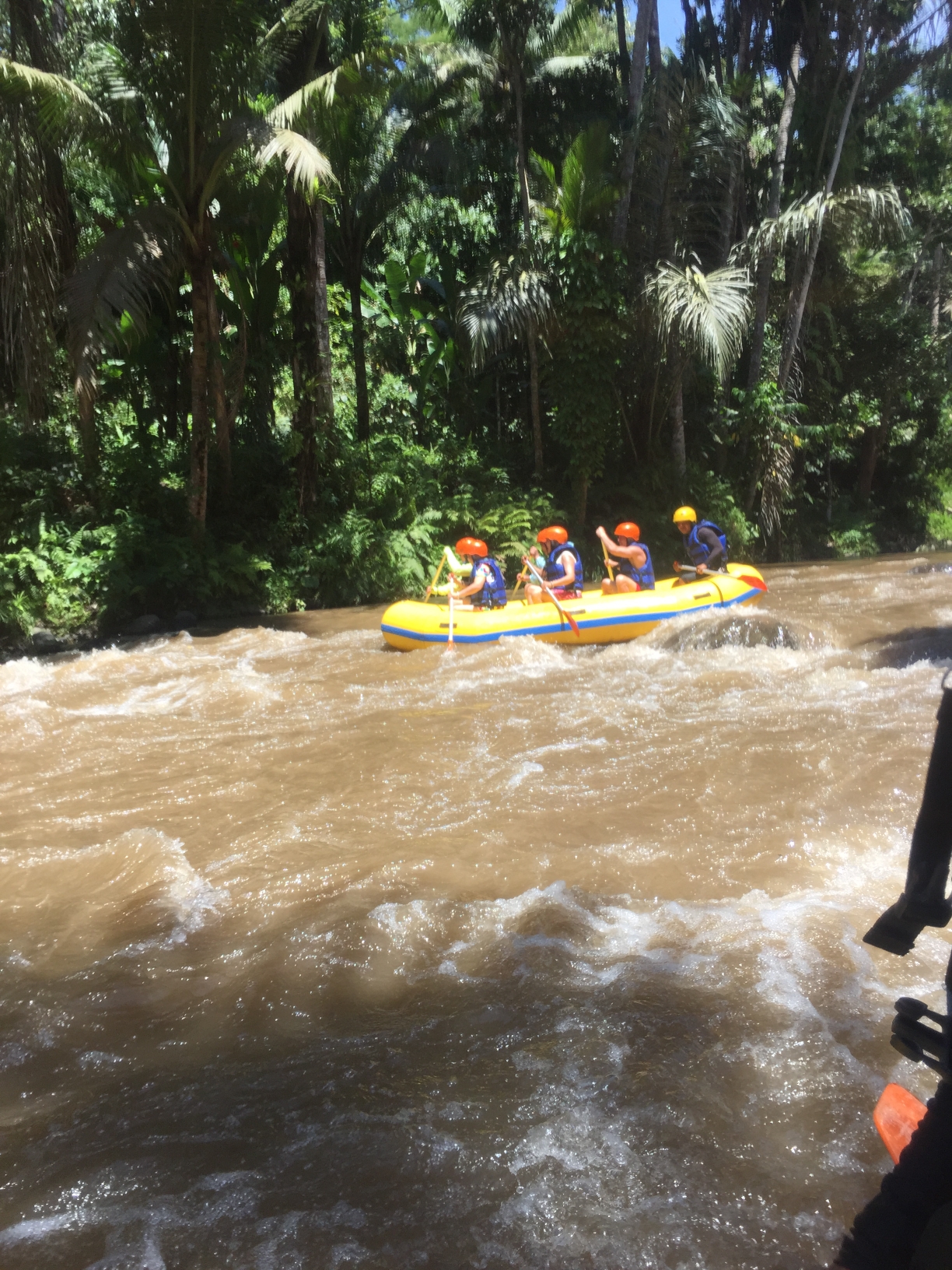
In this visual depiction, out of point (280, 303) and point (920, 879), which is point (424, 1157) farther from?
point (280, 303)

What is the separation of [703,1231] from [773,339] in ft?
61.4

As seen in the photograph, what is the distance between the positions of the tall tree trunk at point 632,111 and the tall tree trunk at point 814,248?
10.2 feet

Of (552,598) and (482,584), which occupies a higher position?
(482,584)

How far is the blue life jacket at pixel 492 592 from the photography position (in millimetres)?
10180

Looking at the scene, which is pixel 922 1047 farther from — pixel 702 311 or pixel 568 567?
pixel 702 311

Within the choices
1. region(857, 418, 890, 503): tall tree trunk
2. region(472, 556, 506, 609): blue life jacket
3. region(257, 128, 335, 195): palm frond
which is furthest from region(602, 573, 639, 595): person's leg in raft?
region(857, 418, 890, 503): tall tree trunk

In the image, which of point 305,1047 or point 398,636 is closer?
point 305,1047

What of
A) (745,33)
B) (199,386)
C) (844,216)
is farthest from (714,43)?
(199,386)

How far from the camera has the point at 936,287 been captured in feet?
65.7

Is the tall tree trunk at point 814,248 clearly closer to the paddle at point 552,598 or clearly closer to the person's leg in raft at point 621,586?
the person's leg in raft at point 621,586

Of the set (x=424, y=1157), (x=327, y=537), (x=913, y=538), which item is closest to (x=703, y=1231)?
(x=424, y=1157)

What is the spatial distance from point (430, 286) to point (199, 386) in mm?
6658

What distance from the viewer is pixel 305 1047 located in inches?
119

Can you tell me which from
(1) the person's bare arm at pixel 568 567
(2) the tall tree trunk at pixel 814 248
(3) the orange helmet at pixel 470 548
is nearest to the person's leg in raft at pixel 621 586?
(1) the person's bare arm at pixel 568 567
